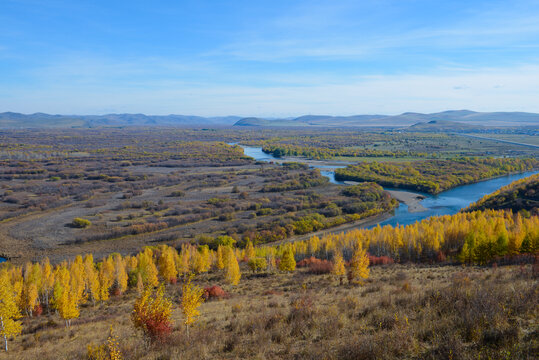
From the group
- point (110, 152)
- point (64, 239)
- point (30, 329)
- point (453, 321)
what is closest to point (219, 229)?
point (64, 239)

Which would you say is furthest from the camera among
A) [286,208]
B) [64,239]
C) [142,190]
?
[142,190]

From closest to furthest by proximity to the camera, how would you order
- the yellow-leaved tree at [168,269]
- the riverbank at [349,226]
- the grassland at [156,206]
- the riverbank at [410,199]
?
the yellow-leaved tree at [168,269] → the grassland at [156,206] → the riverbank at [349,226] → the riverbank at [410,199]

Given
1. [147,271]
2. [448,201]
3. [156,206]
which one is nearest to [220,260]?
[147,271]

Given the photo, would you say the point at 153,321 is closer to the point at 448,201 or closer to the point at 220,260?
the point at 220,260

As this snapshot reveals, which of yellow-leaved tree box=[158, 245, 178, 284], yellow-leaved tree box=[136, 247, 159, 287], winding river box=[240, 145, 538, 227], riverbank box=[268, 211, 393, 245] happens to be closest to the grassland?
riverbank box=[268, 211, 393, 245]

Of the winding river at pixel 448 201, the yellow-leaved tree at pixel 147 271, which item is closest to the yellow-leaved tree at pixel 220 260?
the yellow-leaved tree at pixel 147 271

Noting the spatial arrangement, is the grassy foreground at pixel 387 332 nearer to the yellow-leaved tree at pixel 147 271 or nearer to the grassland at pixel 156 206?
the yellow-leaved tree at pixel 147 271

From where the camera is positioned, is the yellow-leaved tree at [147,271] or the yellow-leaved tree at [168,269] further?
the yellow-leaved tree at [168,269]

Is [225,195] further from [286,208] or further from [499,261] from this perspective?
[499,261]

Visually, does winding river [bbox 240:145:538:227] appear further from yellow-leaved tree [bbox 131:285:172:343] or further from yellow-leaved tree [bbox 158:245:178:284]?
yellow-leaved tree [bbox 131:285:172:343]
